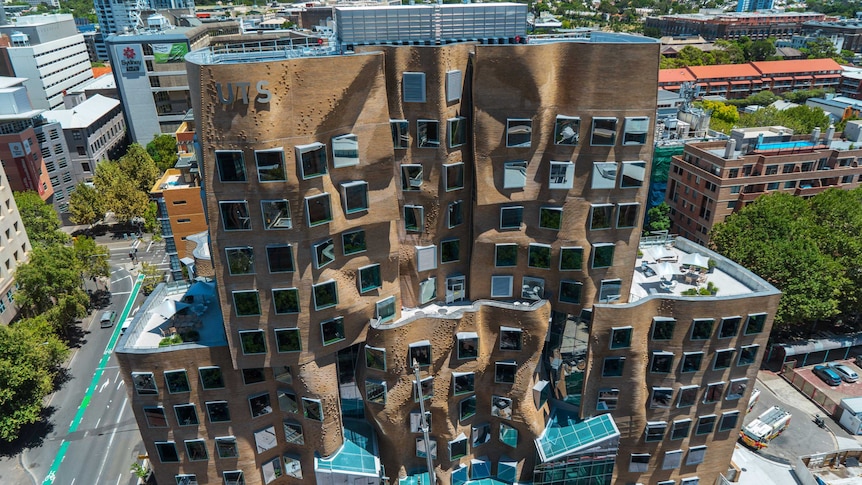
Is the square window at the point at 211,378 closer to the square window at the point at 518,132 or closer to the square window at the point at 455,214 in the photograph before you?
the square window at the point at 455,214

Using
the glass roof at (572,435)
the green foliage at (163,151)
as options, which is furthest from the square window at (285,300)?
the green foliage at (163,151)

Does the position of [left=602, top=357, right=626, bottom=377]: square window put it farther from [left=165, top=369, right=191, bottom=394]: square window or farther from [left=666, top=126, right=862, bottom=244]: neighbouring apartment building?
[left=666, top=126, right=862, bottom=244]: neighbouring apartment building

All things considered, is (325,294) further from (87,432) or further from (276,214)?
(87,432)

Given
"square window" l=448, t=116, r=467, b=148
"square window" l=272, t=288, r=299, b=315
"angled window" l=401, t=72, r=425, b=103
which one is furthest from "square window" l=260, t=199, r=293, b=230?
"square window" l=448, t=116, r=467, b=148

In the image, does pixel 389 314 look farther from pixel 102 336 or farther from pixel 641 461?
pixel 102 336

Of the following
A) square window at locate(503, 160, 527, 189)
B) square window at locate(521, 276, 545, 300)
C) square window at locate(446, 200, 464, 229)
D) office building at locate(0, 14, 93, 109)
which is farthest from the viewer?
office building at locate(0, 14, 93, 109)

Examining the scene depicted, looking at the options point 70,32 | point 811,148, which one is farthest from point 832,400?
point 70,32

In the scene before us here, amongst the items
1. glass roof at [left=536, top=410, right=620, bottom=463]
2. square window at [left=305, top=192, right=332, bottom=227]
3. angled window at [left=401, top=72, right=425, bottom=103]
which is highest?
angled window at [left=401, top=72, right=425, bottom=103]
